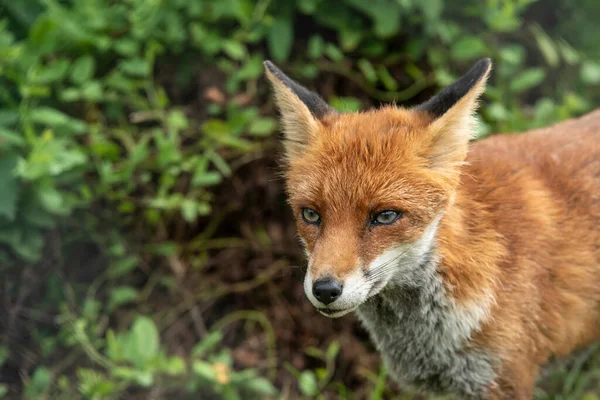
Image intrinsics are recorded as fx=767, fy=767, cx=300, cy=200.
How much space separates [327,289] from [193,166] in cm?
237

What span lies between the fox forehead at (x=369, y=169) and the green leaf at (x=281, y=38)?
1.89 metres

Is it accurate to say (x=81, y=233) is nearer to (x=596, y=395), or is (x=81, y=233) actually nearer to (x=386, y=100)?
(x=386, y=100)

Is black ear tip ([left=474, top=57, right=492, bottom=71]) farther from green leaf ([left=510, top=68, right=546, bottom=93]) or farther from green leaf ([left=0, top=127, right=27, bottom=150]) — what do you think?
green leaf ([left=0, top=127, right=27, bottom=150])

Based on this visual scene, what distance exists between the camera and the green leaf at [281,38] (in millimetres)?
5012

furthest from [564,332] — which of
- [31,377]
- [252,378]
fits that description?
[31,377]

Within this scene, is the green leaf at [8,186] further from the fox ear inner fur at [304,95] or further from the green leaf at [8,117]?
the fox ear inner fur at [304,95]

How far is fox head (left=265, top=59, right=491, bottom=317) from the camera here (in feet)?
9.48

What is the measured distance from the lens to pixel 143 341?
14.3 ft

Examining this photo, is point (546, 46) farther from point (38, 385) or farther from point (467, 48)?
point (38, 385)

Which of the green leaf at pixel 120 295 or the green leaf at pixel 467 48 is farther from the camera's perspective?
the green leaf at pixel 467 48

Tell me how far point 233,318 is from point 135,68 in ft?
5.97

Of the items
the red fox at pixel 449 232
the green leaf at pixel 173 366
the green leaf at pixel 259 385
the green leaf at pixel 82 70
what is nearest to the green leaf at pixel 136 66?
the green leaf at pixel 82 70

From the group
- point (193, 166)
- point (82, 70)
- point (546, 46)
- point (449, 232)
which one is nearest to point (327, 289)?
point (449, 232)

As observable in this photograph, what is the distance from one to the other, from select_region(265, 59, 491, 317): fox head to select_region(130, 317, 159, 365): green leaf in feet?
5.14
